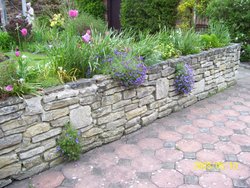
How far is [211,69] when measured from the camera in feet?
15.1

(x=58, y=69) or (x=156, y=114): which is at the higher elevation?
(x=58, y=69)

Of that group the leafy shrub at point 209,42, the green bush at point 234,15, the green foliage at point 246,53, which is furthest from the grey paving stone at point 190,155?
the green foliage at point 246,53

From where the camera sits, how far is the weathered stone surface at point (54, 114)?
2586 millimetres

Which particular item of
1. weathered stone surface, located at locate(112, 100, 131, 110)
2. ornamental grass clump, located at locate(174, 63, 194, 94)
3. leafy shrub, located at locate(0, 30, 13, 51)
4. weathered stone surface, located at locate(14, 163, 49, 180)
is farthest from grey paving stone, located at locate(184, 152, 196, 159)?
leafy shrub, located at locate(0, 30, 13, 51)

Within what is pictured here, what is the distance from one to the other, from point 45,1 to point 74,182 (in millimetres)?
8116

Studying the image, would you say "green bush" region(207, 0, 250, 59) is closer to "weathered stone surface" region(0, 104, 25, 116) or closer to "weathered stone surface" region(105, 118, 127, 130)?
"weathered stone surface" region(105, 118, 127, 130)

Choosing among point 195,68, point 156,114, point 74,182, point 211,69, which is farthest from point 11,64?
point 211,69

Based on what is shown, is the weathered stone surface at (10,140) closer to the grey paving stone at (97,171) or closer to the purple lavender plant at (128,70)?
the grey paving stone at (97,171)

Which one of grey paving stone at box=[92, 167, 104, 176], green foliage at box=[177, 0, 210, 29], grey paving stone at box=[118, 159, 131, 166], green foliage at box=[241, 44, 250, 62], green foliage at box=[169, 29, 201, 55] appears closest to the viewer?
grey paving stone at box=[92, 167, 104, 176]

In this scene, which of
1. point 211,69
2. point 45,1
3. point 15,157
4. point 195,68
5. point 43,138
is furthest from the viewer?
point 45,1

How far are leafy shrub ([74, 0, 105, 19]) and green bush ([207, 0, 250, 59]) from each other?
Answer: 11.4 feet

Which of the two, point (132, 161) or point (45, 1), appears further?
point (45, 1)

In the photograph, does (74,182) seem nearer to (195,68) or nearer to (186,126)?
(186,126)

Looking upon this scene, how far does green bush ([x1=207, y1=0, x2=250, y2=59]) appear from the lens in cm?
674
